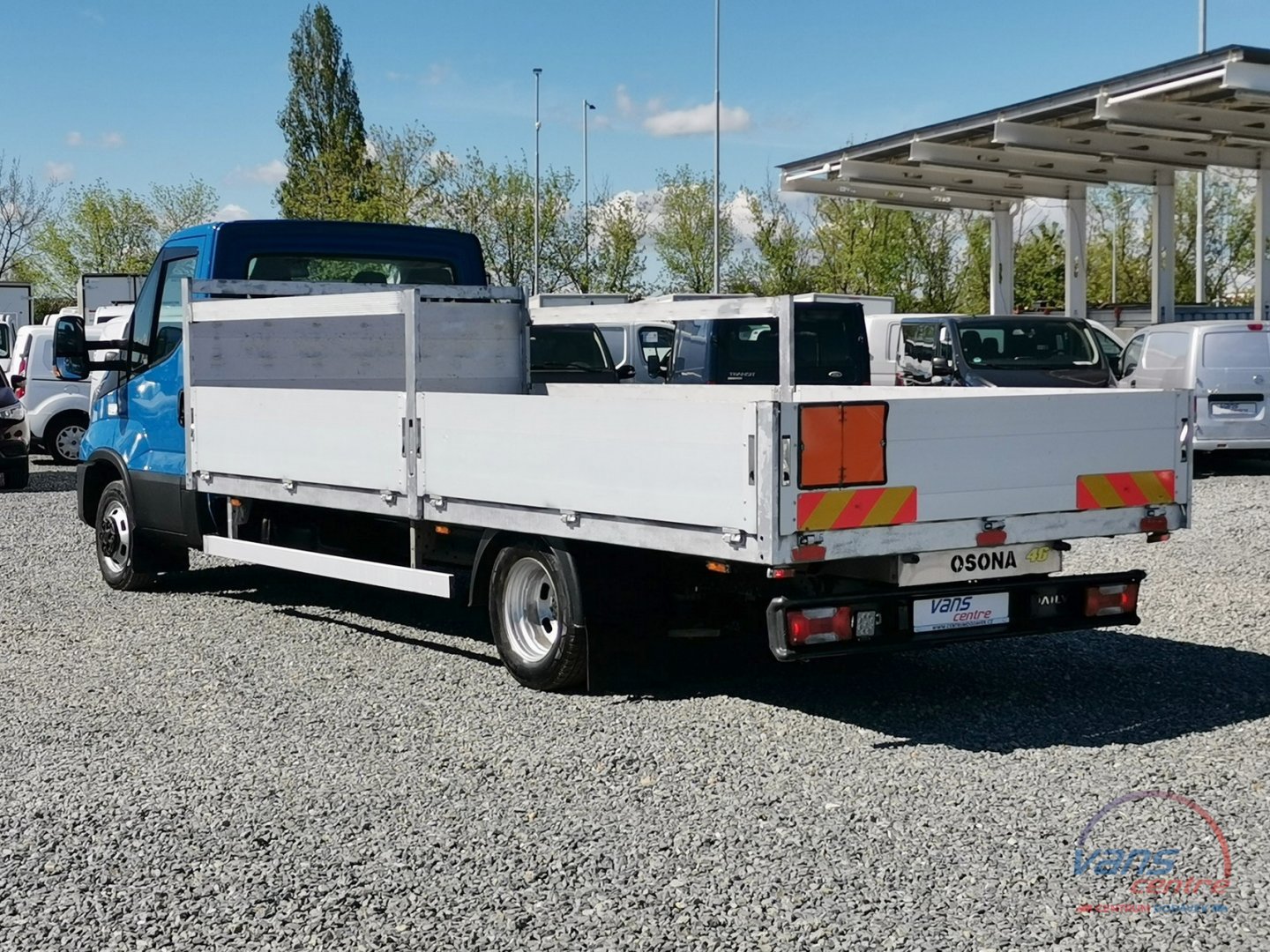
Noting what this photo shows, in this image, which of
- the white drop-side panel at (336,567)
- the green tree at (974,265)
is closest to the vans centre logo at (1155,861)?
the white drop-side panel at (336,567)

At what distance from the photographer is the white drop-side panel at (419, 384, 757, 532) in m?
6.34

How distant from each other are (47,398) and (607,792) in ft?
60.7

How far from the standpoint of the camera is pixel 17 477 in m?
19.0

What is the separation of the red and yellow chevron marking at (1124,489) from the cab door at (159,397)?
18.6ft

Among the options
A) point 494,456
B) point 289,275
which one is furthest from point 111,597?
point 494,456

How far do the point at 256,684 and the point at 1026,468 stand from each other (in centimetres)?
381

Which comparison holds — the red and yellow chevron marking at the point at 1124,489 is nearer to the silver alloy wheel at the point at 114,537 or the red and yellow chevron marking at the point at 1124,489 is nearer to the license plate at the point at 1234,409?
the silver alloy wheel at the point at 114,537

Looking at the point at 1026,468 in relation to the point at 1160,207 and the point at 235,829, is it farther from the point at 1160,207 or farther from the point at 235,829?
the point at 1160,207

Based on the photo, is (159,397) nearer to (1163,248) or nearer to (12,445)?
(12,445)

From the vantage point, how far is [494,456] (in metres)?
7.52

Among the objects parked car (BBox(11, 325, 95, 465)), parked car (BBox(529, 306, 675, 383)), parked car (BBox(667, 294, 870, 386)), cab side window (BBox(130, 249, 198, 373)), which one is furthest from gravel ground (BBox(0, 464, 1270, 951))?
parked car (BBox(11, 325, 95, 465))

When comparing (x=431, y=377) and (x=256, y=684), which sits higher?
(x=431, y=377)

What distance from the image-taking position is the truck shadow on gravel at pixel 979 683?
6.89 m

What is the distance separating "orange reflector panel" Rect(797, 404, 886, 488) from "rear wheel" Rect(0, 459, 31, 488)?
14.9 m
